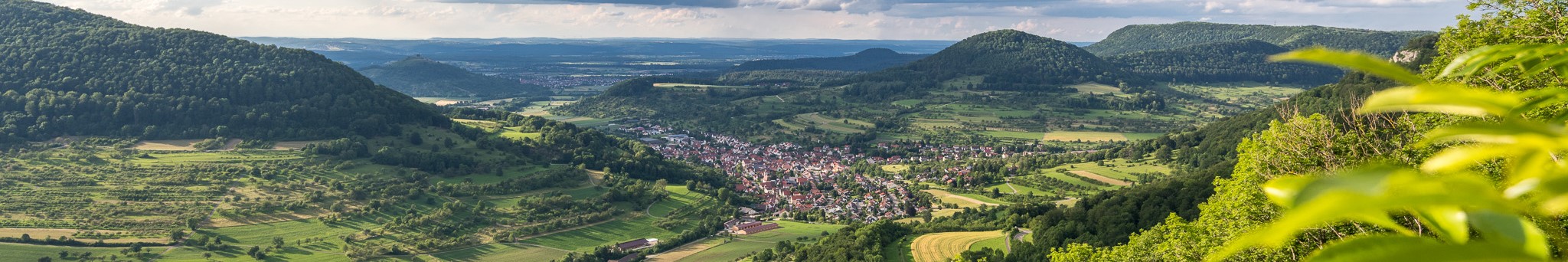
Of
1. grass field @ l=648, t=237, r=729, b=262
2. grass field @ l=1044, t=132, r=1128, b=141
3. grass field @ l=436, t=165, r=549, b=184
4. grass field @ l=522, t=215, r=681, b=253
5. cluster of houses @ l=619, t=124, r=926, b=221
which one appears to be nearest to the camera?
grass field @ l=648, t=237, r=729, b=262

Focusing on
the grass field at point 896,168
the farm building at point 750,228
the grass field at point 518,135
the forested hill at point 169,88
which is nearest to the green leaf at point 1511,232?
the farm building at point 750,228

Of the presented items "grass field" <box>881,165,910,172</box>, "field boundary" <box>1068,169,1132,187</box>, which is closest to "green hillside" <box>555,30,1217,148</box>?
"grass field" <box>881,165,910,172</box>

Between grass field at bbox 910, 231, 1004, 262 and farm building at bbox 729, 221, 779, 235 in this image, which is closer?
grass field at bbox 910, 231, 1004, 262

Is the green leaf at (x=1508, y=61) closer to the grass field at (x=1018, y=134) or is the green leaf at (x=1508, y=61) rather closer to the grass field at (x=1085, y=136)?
the grass field at (x=1085, y=136)

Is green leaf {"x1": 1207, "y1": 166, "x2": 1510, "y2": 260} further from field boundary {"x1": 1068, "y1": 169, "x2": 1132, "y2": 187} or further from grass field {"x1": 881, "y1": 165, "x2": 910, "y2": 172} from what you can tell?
grass field {"x1": 881, "y1": 165, "x2": 910, "y2": 172}

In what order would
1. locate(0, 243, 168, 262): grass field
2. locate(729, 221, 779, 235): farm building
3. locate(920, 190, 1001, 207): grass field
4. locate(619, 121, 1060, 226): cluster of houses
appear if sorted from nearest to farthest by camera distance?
locate(0, 243, 168, 262): grass field, locate(729, 221, 779, 235): farm building, locate(920, 190, 1001, 207): grass field, locate(619, 121, 1060, 226): cluster of houses

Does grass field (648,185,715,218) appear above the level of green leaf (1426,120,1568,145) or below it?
below
